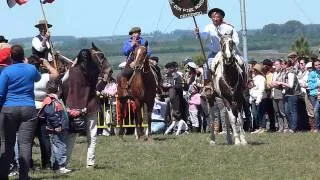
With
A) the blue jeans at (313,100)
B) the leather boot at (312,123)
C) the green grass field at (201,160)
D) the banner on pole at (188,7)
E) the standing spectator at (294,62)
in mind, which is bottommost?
the green grass field at (201,160)

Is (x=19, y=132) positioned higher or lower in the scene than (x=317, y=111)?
higher

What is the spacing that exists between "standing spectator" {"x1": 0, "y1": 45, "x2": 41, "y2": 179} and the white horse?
6.07 meters

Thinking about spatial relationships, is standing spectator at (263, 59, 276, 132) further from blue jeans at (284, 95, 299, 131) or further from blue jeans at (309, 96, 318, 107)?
blue jeans at (309, 96, 318, 107)

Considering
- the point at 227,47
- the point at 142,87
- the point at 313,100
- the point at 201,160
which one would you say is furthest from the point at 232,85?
the point at 313,100

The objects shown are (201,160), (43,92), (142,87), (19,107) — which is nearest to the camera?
(19,107)

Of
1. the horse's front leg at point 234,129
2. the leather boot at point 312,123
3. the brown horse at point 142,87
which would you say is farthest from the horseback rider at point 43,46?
the leather boot at point 312,123

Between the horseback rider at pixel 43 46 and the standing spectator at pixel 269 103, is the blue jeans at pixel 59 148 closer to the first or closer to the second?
the horseback rider at pixel 43 46

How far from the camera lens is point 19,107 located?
12.4 m

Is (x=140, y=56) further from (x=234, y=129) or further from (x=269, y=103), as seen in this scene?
(x=269, y=103)

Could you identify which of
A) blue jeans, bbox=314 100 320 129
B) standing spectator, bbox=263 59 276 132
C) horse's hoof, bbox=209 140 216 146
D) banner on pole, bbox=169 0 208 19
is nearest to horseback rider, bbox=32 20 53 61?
banner on pole, bbox=169 0 208 19

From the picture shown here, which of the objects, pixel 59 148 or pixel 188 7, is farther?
pixel 188 7

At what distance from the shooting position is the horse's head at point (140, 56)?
796 inches

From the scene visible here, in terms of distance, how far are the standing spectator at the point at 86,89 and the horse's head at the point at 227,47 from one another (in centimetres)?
377

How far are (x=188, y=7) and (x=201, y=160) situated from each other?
569 cm
